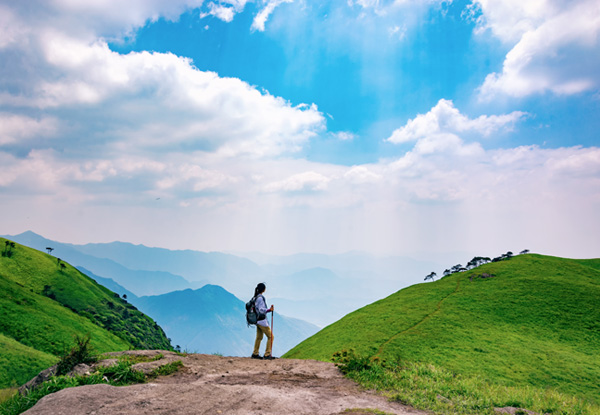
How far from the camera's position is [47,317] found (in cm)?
4416

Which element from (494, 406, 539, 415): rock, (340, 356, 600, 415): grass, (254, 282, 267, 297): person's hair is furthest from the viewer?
(254, 282, 267, 297): person's hair

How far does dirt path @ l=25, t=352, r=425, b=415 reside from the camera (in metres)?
9.84

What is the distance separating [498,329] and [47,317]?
49045mm

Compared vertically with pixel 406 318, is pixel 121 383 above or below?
below

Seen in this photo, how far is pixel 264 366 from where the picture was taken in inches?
656

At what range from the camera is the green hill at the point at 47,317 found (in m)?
31.5

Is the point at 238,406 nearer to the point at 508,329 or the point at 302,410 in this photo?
the point at 302,410

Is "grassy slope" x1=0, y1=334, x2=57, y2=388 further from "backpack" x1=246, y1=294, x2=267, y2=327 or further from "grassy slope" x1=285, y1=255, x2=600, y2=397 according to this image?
"grassy slope" x1=285, y1=255, x2=600, y2=397

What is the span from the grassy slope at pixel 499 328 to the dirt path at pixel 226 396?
9477mm

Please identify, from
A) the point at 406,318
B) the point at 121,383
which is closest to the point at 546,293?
the point at 406,318

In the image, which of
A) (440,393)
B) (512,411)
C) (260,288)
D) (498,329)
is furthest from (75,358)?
(498,329)

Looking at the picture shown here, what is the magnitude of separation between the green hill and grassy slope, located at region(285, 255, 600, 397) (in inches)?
726

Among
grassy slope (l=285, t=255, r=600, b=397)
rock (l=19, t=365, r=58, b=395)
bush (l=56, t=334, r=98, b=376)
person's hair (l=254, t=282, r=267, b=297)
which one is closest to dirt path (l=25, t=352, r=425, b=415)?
bush (l=56, t=334, r=98, b=376)

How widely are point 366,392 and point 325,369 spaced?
3.27 m
